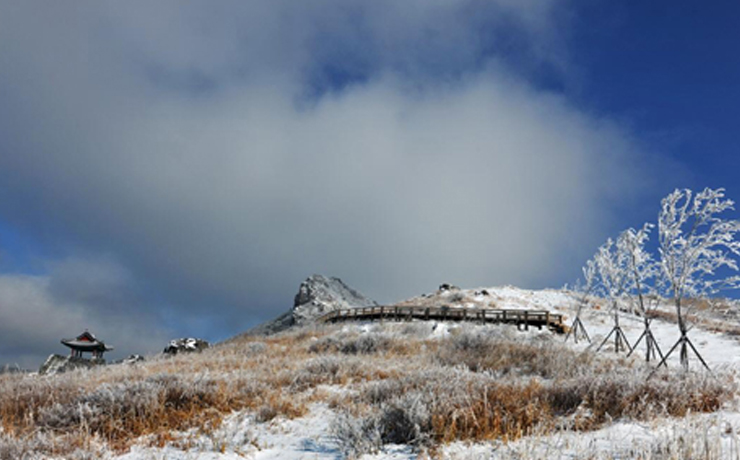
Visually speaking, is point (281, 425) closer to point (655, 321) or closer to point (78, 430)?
point (78, 430)

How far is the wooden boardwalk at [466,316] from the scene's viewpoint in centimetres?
2927

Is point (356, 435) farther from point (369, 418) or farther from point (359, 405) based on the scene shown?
point (359, 405)

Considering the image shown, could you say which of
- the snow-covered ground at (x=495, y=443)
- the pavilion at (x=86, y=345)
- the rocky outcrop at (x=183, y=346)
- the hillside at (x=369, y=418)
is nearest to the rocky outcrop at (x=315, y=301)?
the pavilion at (x=86, y=345)

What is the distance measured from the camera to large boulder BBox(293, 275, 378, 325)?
5371 centimetres

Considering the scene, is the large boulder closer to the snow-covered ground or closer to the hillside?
the hillside

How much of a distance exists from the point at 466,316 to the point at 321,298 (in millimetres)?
30644

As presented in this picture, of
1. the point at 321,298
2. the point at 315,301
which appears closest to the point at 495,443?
Answer: the point at 315,301

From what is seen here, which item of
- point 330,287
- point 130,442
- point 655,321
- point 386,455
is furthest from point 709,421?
point 330,287

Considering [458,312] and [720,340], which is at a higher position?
[458,312]

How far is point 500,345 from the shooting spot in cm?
1533

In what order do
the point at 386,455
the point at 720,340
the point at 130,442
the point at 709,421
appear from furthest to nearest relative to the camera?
1. the point at 720,340
2. the point at 130,442
3. the point at 709,421
4. the point at 386,455

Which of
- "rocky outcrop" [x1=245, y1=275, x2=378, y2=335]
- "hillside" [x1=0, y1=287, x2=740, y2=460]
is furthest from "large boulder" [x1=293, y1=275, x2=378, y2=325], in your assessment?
"hillside" [x1=0, y1=287, x2=740, y2=460]

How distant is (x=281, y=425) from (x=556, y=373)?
6.98 metres

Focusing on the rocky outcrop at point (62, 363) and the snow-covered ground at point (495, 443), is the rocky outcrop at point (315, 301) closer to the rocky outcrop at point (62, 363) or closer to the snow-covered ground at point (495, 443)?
the rocky outcrop at point (62, 363)
